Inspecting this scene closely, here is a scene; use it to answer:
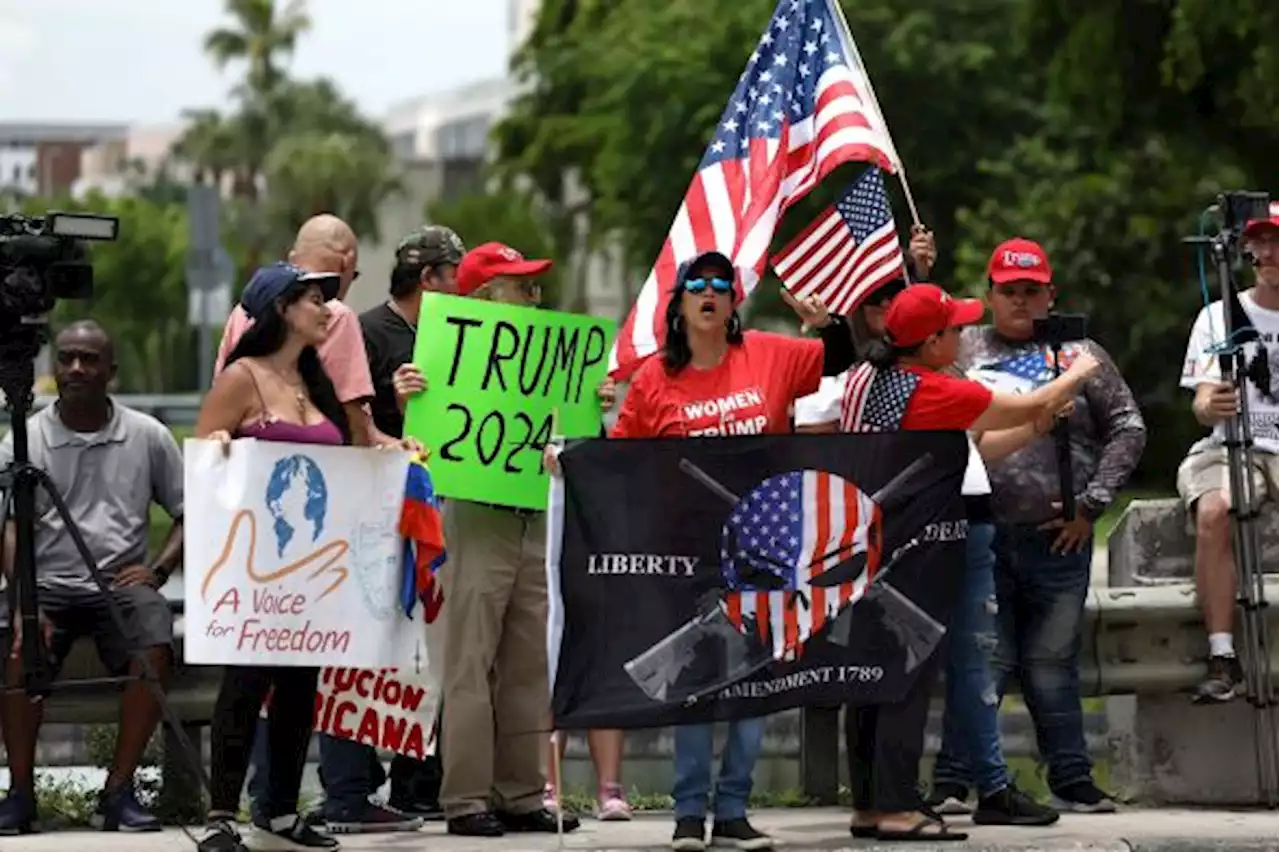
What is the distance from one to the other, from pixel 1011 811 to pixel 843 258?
1.98 m

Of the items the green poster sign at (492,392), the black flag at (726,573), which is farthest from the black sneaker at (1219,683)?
the green poster sign at (492,392)

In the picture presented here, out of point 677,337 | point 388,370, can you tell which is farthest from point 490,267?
point 677,337

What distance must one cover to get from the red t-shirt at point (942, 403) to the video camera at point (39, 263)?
8.55 ft

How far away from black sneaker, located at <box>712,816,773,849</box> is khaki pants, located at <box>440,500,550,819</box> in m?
0.87

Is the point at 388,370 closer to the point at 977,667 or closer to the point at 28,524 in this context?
the point at 28,524

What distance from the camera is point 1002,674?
37.9 ft

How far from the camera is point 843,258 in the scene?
11.4 meters

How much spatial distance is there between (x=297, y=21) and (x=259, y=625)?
4200 inches

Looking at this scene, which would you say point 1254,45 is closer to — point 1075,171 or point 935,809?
point 1075,171

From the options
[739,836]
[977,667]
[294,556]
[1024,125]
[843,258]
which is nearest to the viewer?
[294,556]

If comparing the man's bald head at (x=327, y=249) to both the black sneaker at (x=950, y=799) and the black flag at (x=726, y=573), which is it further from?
the black sneaker at (x=950, y=799)

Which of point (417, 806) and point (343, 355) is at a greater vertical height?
point (343, 355)

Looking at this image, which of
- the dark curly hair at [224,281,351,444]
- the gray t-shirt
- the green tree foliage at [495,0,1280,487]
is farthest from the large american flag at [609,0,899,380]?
the green tree foliage at [495,0,1280,487]

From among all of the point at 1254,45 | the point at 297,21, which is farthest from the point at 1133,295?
the point at 297,21
